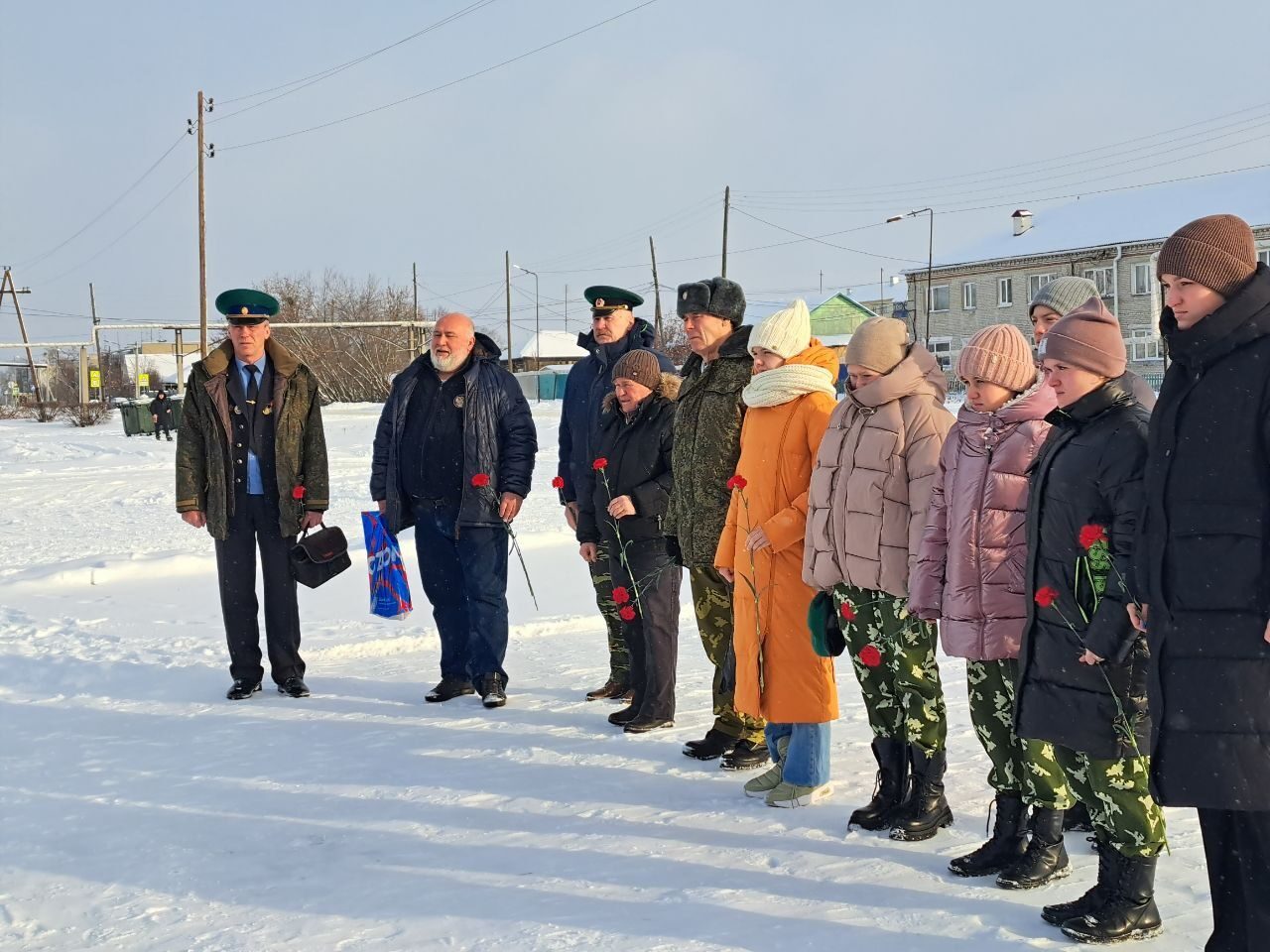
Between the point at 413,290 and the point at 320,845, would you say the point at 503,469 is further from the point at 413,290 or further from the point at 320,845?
the point at 413,290

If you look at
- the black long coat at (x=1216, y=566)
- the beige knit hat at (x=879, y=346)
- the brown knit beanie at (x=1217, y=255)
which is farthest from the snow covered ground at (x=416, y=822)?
the brown knit beanie at (x=1217, y=255)

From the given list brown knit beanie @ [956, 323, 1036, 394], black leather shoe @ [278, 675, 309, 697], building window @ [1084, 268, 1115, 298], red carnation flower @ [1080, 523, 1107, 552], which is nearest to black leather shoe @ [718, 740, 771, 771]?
brown knit beanie @ [956, 323, 1036, 394]

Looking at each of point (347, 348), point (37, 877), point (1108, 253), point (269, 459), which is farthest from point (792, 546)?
point (347, 348)

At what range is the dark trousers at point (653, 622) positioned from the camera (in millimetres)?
5574

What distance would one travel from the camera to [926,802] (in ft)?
13.5

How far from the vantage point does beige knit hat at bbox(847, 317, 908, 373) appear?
4.16 metres

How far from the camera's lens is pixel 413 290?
6469 cm

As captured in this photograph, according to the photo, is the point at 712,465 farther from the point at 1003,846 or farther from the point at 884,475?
the point at 1003,846

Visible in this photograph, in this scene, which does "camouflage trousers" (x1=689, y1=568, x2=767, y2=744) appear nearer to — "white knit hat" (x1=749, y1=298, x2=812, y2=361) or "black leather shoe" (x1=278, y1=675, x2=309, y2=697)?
"white knit hat" (x1=749, y1=298, x2=812, y2=361)

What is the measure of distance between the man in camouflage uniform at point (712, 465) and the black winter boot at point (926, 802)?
0.88m

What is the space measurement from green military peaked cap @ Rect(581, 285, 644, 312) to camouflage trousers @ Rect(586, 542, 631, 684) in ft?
4.02

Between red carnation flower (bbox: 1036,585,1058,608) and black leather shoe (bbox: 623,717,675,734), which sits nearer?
red carnation flower (bbox: 1036,585,1058,608)

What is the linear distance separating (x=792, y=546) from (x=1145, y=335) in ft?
144

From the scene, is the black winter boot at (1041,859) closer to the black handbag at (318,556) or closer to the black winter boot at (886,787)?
the black winter boot at (886,787)
